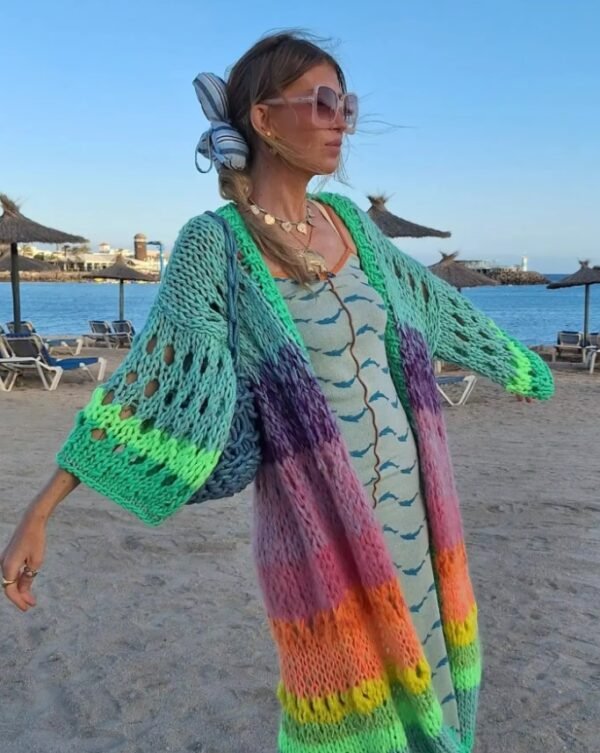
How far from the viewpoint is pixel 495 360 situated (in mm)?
1795

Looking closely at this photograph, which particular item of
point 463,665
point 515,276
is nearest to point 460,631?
point 463,665

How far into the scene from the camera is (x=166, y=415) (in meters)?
1.37

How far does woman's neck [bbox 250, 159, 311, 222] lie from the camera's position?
5.14 feet

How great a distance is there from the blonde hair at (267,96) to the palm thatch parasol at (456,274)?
14.9 meters

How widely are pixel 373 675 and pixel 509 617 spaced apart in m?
2.52

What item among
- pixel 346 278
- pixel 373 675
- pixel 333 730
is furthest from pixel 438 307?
pixel 333 730

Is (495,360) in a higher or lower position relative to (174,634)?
higher

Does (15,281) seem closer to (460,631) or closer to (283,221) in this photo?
(283,221)

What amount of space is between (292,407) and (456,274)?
15698mm

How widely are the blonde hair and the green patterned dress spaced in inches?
2.7

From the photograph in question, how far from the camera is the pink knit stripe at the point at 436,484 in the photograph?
156 centimetres

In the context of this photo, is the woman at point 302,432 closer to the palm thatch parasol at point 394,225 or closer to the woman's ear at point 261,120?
the woman's ear at point 261,120

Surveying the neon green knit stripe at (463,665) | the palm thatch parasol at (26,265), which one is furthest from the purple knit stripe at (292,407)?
the palm thatch parasol at (26,265)

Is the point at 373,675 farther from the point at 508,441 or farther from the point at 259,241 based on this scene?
the point at 508,441
